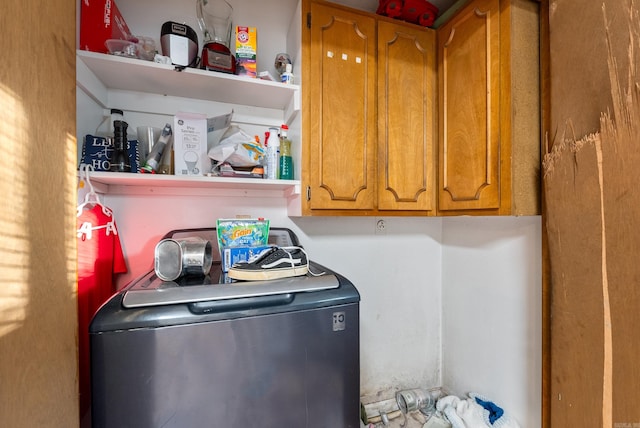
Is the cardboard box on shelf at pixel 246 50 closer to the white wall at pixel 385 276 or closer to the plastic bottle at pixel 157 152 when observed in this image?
the plastic bottle at pixel 157 152

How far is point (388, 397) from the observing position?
5.05 feet

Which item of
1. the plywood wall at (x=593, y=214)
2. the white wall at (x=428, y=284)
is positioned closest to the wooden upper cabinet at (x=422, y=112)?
the plywood wall at (x=593, y=214)

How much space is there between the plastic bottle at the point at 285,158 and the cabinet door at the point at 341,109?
114 millimetres

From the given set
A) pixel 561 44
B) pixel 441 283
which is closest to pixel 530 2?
pixel 561 44

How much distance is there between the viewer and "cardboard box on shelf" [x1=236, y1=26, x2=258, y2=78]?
1122 mm

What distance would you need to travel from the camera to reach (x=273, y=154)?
3.86 feet

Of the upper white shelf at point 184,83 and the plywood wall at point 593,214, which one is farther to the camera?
the upper white shelf at point 184,83

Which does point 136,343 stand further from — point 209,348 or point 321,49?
point 321,49

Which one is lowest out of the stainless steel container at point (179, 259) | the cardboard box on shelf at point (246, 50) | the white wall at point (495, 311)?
the white wall at point (495, 311)

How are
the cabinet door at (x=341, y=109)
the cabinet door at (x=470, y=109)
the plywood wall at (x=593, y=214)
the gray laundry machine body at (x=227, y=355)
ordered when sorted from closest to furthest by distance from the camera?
the gray laundry machine body at (x=227, y=355), the plywood wall at (x=593, y=214), the cabinet door at (x=470, y=109), the cabinet door at (x=341, y=109)

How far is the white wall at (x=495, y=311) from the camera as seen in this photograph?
1157 millimetres

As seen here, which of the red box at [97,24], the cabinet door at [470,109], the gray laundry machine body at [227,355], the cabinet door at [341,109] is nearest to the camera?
the gray laundry machine body at [227,355]

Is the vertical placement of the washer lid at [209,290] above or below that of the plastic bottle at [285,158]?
below

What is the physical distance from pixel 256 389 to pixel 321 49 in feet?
4.06
